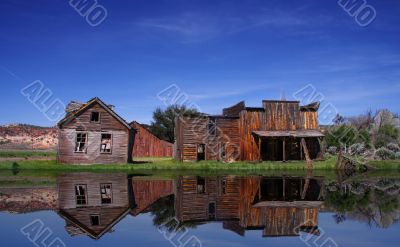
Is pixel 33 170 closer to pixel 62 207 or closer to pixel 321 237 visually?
pixel 62 207

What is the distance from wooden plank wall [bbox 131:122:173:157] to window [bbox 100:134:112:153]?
13079 millimetres

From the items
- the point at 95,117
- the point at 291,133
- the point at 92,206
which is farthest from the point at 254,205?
the point at 291,133

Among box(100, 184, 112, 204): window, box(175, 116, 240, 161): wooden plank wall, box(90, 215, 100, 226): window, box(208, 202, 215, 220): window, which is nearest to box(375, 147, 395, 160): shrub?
box(175, 116, 240, 161): wooden plank wall

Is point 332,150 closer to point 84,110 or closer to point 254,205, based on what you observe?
point 84,110

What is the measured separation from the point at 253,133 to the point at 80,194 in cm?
2417

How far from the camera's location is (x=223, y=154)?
1603 inches

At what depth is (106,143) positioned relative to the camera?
37562mm

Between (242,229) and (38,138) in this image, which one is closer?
(242,229)

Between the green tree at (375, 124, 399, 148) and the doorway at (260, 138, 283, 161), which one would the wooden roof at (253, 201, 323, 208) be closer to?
the doorway at (260, 138, 283, 161)

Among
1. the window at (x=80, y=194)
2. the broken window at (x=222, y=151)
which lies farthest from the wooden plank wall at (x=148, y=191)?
the broken window at (x=222, y=151)

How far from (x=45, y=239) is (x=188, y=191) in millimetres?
10642

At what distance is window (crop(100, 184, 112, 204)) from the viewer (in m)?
17.0

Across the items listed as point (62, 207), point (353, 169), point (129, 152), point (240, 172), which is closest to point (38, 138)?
point (129, 152)

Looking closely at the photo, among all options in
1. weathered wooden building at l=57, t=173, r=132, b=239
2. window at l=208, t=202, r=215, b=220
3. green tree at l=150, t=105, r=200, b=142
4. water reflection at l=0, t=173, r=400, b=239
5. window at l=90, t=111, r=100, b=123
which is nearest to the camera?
weathered wooden building at l=57, t=173, r=132, b=239
